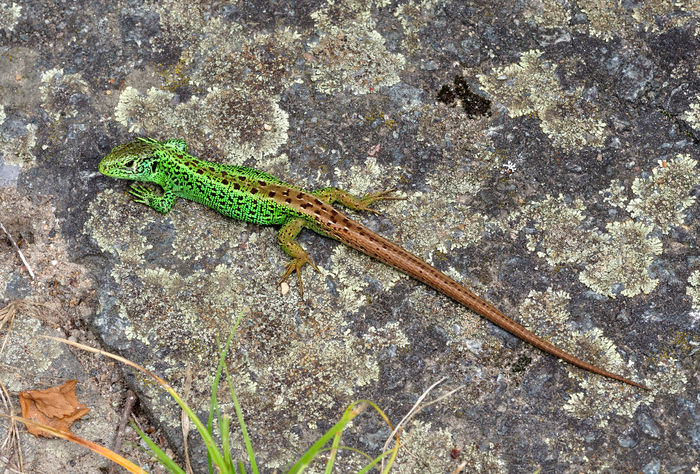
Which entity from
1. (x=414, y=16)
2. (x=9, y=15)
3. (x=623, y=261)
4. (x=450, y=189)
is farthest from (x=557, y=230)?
(x=9, y=15)

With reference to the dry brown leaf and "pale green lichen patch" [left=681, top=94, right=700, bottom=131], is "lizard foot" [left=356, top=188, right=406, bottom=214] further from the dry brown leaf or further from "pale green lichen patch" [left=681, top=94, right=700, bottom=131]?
the dry brown leaf

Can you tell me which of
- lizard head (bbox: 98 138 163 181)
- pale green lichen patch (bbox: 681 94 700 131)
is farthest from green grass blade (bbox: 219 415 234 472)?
pale green lichen patch (bbox: 681 94 700 131)

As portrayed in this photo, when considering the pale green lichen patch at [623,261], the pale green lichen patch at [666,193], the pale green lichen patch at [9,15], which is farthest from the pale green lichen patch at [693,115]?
the pale green lichen patch at [9,15]

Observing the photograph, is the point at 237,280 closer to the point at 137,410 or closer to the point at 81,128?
the point at 137,410

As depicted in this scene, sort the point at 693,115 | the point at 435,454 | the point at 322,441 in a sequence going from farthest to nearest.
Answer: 1. the point at 693,115
2. the point at 435,454
3. the point at 322,441

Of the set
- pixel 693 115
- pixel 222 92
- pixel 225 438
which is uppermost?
pixel 693 115

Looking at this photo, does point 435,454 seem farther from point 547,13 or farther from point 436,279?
point 547,13
